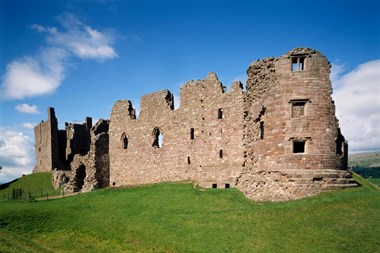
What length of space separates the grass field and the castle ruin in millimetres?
2090

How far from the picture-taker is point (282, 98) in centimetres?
2180

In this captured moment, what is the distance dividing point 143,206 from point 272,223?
33.0 ft

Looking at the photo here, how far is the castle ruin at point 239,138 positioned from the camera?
69.4 feet

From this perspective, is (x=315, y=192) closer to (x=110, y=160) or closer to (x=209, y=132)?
(x=209, y=132)

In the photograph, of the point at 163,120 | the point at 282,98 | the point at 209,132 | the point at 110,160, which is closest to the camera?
the point at 282,98

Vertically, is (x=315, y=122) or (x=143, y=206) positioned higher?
(x=315, y=122)

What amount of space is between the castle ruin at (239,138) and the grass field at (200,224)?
2.09 metres

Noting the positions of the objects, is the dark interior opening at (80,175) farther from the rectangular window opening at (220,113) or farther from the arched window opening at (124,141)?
the rectangular window opening at (220,113)

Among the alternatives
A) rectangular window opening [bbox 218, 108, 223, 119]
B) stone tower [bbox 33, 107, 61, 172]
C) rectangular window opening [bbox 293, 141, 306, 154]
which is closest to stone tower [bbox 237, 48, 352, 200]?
rectangular window opening [bbox 293, 141, 306, 154]

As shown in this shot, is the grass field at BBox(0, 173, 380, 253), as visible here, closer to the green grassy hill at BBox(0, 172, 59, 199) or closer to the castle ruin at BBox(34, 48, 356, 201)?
the castle ruin at BBox(34, 48, 356, 201)

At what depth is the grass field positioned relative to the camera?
609 inches

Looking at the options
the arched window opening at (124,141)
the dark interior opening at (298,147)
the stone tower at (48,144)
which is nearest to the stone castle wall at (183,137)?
the arched window opening at (124,141)

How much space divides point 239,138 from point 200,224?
9.88m

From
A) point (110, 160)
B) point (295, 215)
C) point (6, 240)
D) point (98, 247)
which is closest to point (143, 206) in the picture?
point (98, 247)
